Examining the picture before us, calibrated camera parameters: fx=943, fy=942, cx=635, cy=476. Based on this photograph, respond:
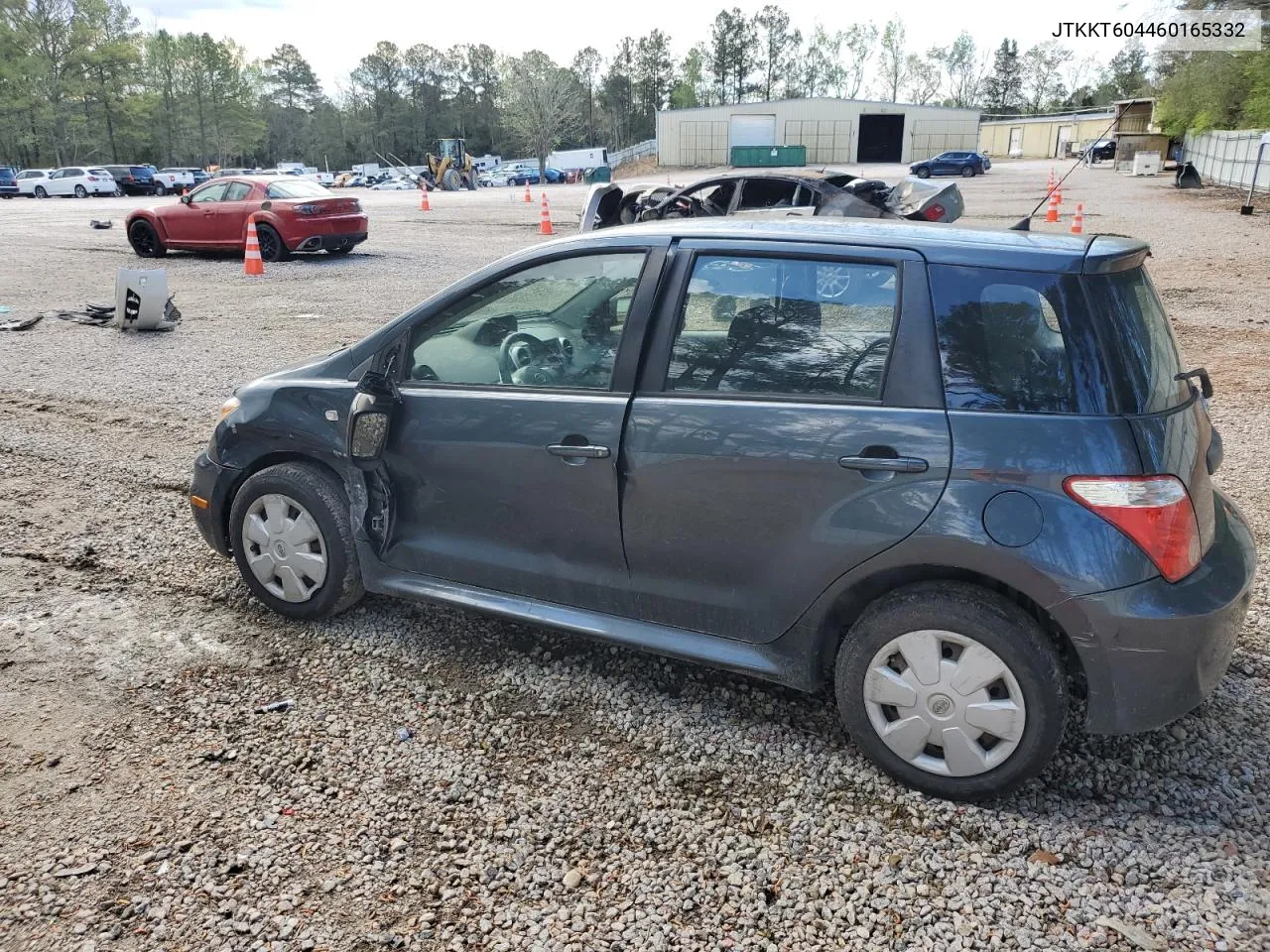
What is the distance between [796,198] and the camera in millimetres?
14305

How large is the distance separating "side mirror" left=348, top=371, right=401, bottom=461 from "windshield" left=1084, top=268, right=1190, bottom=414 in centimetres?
240

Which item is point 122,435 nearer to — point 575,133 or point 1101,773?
point 1101,773

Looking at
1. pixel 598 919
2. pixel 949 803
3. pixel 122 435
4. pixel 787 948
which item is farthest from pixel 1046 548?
pixel 122 435

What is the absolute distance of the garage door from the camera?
246 feet

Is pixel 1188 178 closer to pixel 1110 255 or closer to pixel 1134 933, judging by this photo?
pixel 1110 255

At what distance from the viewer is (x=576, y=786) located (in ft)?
9.76

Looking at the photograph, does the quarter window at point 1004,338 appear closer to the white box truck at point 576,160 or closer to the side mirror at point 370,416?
the side mirror at point 370,416

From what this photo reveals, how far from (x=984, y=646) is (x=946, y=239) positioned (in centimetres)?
123

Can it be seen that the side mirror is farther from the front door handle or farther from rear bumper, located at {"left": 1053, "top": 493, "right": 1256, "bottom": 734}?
rear bumper, located at {"left": 1053, "top": 493, "right": 1256, "bottom": 734}

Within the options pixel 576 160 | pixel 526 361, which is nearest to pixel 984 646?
pixel 526 361

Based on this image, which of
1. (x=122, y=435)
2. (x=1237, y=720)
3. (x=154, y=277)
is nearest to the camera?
(x=1237, y=720)

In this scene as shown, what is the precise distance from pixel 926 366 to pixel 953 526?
478mm

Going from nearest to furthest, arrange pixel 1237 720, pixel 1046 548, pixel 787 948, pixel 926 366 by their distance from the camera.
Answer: pixel 787 948
pixel 1046 548
pixel 926 366
pixel 1237 720

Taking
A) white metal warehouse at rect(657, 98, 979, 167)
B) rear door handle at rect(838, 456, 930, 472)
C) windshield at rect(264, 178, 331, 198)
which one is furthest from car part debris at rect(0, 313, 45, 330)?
white metal warehouse at rect(657, 98, 979, 167)
